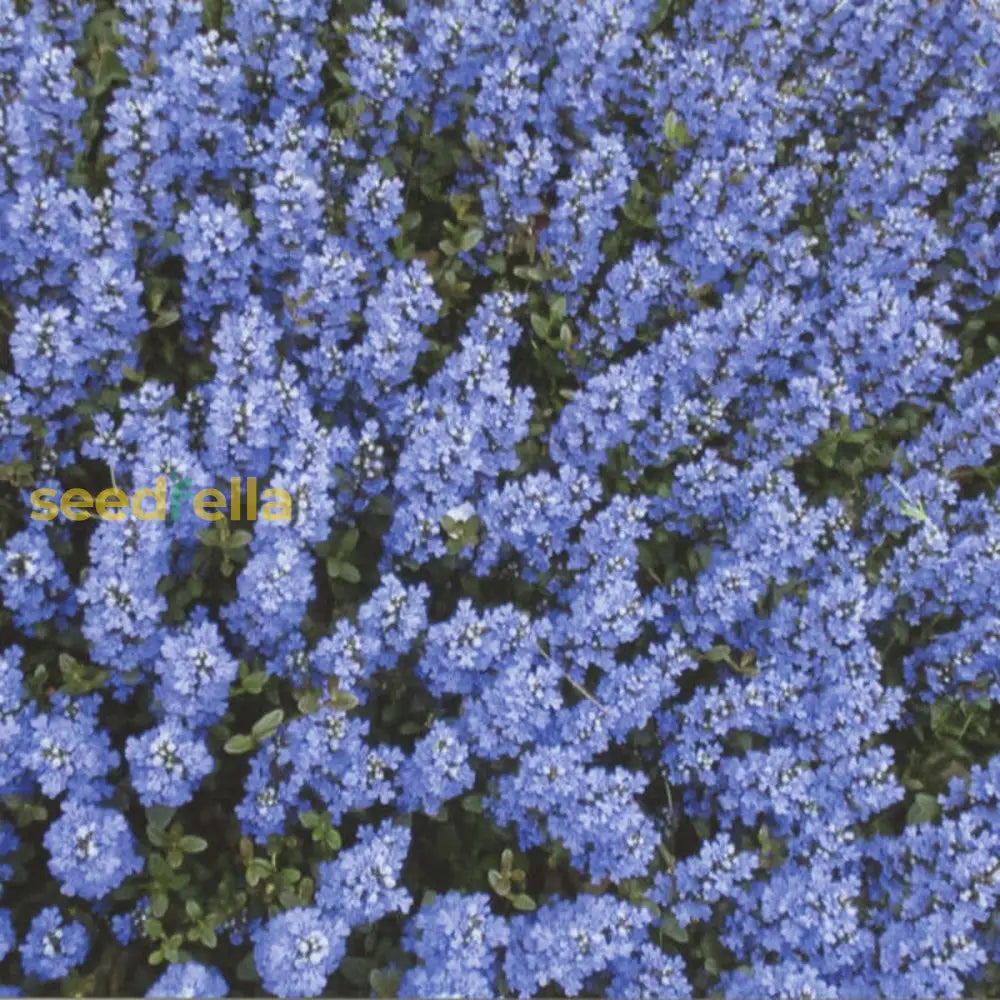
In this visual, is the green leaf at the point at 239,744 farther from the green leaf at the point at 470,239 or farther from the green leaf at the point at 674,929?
the green leaf at the point at 470,239

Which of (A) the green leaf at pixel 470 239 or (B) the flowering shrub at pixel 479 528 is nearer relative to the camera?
(B) the flowering shrub at pixel 479 528

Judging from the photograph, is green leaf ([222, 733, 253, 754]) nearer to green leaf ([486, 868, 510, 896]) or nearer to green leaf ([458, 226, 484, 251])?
green leaf ([486, 868, 510, 896])

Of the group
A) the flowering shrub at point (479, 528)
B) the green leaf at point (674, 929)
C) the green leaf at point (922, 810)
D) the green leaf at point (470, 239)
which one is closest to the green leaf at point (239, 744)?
the flowering shrub at point (479, 528)

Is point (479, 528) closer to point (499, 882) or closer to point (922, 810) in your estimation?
point (499, 882)

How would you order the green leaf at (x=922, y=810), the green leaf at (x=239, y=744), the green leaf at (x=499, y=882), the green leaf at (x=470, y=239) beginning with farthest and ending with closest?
the green leaf at (x=470, y=239) < the green leaf at (x=922, y=810) < the green leaf at (x=499, y=882) < the green leaf at (x=239, y=744)

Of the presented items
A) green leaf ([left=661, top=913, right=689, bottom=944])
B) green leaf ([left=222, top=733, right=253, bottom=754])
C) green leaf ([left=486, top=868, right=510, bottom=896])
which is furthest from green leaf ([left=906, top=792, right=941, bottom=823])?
green leaf ([left=222, top=733, right=253, bottom=754])

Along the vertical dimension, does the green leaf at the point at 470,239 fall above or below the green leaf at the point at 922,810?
above

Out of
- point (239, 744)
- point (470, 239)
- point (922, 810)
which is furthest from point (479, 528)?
point (922, 810)

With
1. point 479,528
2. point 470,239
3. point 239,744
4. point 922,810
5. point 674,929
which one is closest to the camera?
point 239,744
